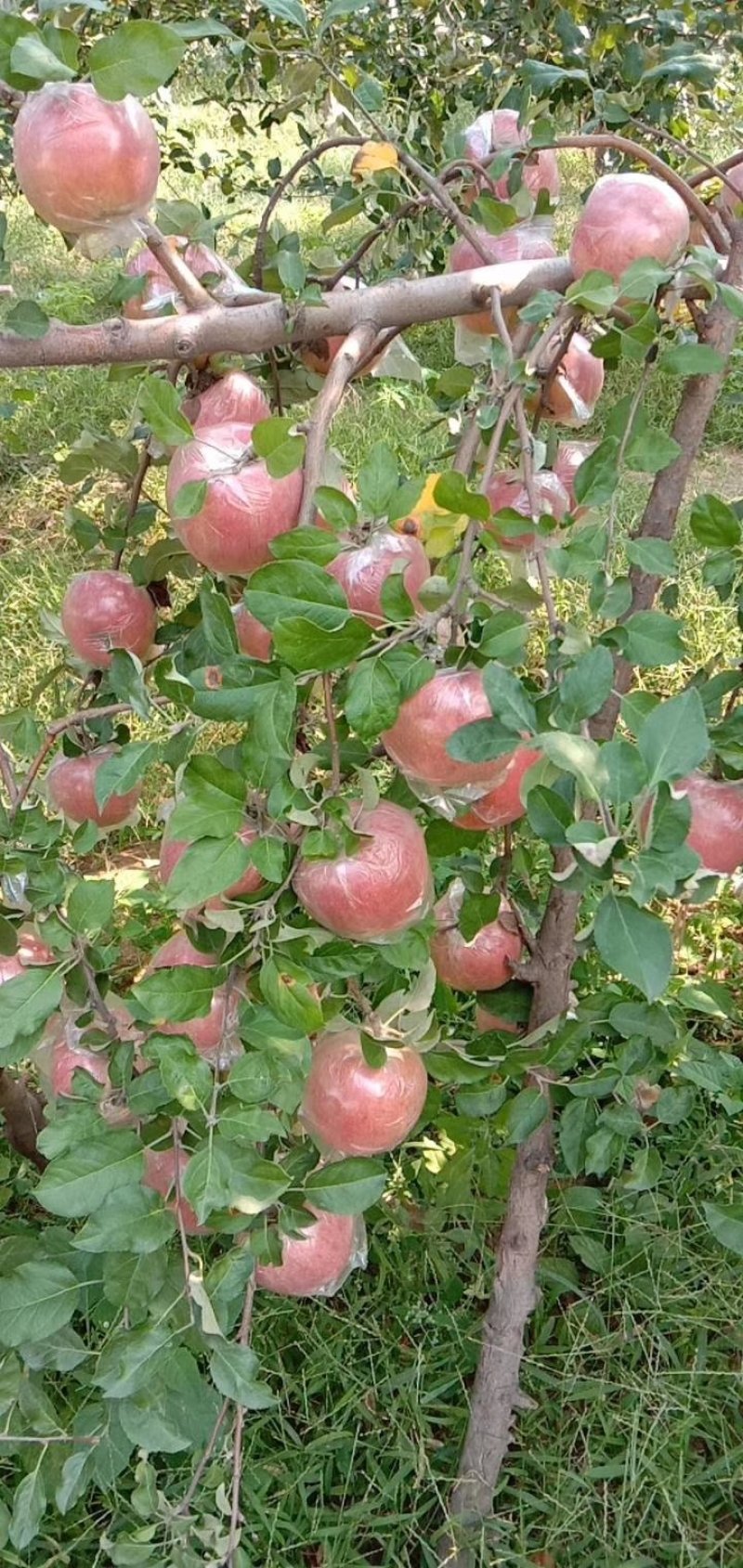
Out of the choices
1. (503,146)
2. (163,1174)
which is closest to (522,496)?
(503,146)

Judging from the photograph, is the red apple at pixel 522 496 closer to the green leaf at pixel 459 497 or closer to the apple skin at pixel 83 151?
the green leaf at pixel 459 497

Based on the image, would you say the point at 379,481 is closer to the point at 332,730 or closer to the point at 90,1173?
the point at 332,730

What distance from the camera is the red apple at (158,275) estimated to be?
75cm

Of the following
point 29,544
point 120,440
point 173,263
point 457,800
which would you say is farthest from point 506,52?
point 457,800

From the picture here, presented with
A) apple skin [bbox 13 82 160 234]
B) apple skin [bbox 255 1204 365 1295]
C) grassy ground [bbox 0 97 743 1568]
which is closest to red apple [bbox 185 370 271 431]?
apple skin [bbox 13 82 160 234]

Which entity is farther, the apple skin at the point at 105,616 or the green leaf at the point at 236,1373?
the apple skin at the point at 105,616

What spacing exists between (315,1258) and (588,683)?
1.43 ft

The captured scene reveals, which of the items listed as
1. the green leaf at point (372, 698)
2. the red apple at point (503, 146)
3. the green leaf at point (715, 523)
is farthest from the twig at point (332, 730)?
the red apple at point (503, 146)

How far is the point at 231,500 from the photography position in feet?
1.88

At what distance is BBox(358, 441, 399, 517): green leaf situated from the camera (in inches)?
22.4

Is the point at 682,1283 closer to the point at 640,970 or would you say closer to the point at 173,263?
the point at 640,970

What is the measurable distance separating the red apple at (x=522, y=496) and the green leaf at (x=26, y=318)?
9.5 inches

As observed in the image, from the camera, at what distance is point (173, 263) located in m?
0.65

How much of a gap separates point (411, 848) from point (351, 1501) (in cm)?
91
